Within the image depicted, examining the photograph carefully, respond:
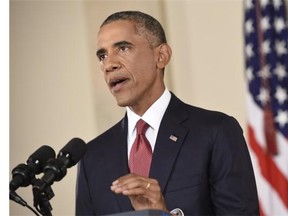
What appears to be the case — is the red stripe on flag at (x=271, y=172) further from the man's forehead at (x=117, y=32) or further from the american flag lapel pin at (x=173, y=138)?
the man's forehead at (x=117, y=32)

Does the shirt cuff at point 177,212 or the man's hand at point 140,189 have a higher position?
the man's hand at point 140,189

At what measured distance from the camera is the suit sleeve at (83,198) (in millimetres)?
1928

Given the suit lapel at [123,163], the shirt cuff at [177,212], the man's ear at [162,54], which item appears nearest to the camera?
the shirt cuff at [177,212]

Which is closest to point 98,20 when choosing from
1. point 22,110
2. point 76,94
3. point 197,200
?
point 76,94

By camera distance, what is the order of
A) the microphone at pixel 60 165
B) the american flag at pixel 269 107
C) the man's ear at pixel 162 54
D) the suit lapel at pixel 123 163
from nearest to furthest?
the microphone at pixel 60 165
the suit lapel at pixel 123 163
the man's ear at pixel 162 54
the american flag at pixel 269 107

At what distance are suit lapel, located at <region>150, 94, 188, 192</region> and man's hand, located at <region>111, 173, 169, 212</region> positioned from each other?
242 millimetres

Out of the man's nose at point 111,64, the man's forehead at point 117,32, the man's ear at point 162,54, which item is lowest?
the man's nose at point 111,64

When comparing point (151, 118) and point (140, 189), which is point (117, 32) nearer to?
point (151, 118)

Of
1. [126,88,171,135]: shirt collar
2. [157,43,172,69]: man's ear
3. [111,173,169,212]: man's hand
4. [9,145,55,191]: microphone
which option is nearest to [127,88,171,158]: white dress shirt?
[126,88,171,135]: shirt collar

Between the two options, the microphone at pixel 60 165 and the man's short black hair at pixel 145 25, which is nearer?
the microphone at pixel 60 165

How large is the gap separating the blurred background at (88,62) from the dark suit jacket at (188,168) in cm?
75

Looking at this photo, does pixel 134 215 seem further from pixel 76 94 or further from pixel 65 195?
pixel 76 94

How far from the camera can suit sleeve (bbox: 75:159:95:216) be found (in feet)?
6.32

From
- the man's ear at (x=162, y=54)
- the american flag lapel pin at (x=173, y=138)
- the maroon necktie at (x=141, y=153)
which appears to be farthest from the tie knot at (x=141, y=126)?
the man's ear at (x=162, y=54)
